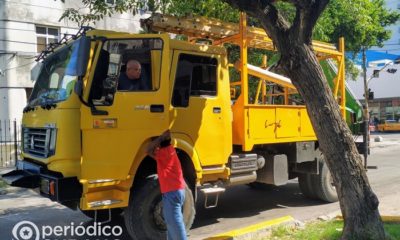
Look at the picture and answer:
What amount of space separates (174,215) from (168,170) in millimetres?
503

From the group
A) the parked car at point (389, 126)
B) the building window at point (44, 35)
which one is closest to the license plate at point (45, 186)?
the building window at point (44, 35)

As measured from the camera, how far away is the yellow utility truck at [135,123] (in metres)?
5.46

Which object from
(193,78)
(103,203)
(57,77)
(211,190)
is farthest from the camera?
(211,190)

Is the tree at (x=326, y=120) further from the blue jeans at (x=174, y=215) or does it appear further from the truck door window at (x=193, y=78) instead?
the blue jeans at (x=174, y=215)

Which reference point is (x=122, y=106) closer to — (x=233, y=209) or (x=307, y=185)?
(x=233, y=209)

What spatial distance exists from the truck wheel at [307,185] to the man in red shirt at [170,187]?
439 cm

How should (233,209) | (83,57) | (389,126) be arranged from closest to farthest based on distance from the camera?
1. (83,57)
2. (233,209)
3. (389,126)

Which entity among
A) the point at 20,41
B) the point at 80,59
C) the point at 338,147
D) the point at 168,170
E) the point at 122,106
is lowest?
the point at 168,170

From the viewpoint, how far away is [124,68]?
19.1 feet

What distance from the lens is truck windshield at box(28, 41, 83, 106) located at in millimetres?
5617

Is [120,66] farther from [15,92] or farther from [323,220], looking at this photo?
[15,92]

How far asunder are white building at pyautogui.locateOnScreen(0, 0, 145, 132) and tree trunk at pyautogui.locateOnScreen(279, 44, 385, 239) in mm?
13768

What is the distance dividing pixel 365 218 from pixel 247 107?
2717mm

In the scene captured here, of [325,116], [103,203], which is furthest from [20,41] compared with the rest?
[325,116]
